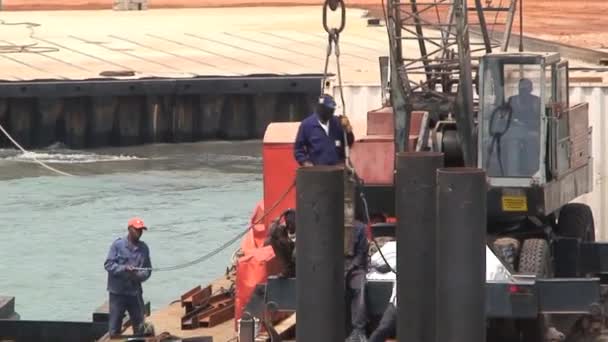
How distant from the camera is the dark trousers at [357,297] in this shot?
12680 mm

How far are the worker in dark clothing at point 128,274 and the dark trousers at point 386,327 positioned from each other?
274 centimetres

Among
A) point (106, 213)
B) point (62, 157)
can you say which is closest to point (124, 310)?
point (106, 213)

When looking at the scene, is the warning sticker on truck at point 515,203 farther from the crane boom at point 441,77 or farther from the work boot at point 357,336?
the work boot at point 357,336

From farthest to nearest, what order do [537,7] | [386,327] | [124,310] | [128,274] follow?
[537,7]
[124,310]
[128,274]
[386,327]

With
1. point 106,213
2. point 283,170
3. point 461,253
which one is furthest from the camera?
point 106,213

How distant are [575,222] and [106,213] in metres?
14.4

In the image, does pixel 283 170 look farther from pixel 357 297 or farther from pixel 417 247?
pixel 417 247

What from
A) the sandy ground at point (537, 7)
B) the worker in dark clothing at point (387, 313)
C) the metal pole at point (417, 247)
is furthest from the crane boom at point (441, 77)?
the sandy ground at point (537, 7)

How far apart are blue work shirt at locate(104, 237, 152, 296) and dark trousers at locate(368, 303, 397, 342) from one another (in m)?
2.75

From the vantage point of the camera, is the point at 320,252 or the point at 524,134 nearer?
the point at 320,252

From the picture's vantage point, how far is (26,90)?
119ft

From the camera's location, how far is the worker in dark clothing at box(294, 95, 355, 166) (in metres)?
14.1

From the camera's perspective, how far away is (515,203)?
571 inches

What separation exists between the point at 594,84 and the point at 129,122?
61.7ft
